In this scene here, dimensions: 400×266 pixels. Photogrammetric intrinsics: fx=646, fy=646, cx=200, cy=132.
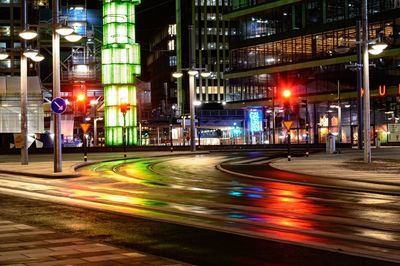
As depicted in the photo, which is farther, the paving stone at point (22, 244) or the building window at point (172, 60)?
the building window at point (172, 60)

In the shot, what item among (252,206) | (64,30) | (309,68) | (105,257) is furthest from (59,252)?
(309,68)

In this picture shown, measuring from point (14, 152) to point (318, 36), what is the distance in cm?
3854

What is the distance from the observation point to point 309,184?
2228cm

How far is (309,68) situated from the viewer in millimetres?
79562

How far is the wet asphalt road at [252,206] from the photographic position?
1109 centimetres

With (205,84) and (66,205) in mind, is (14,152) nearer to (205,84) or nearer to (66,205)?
(66,205)

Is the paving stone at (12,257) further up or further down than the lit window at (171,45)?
further down

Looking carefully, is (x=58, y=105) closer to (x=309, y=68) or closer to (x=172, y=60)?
(x=309, y=68)

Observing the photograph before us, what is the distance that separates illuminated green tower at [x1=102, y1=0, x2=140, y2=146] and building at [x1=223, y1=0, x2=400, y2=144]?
59.8 ft

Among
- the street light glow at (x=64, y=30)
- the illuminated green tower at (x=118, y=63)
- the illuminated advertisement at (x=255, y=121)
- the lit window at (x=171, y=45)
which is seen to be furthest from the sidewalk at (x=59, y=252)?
the lit window at (x=171, y=45)

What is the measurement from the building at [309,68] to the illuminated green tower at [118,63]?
717 inches

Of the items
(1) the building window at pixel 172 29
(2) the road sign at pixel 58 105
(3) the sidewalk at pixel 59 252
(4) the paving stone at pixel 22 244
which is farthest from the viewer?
(1) the building window at pixel 172 29

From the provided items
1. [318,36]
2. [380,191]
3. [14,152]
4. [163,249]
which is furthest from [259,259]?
[318,36]

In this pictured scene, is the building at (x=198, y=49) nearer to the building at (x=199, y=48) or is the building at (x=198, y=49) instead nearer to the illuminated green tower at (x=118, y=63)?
the building at (x=199, y=48)
